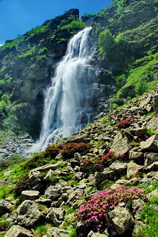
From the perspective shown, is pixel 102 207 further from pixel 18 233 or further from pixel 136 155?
pixel 136 155

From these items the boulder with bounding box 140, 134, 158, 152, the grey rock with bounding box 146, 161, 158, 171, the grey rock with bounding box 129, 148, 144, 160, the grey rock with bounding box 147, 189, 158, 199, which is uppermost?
the boulder with bounding box 140, 134, 158, 152

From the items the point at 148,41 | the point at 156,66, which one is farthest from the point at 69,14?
the point at 156,66

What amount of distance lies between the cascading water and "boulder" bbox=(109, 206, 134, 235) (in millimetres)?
46507

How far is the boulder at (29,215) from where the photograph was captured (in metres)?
6.20

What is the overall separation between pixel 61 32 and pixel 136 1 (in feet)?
A: 168

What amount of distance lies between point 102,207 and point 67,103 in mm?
55499

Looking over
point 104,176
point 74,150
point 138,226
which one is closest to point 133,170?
point 104,176

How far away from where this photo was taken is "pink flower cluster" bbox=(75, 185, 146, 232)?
16.5 ft

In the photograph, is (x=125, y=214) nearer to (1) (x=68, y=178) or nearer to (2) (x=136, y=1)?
(1) (x=68, y=178)

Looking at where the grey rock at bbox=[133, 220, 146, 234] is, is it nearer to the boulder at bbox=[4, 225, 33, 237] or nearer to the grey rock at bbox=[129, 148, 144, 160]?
the boulder at bbox=[4, 225, 33, 237]

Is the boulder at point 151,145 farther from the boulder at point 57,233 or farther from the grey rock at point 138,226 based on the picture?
the boulder at point 57,233

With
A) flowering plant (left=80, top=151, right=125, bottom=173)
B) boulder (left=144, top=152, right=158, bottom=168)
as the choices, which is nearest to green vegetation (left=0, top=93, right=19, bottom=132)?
flowering plant (left=80, top=151, right=125, bottom=173)

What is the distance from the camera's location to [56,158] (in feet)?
46.6

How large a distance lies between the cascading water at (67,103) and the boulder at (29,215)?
4429 cm
